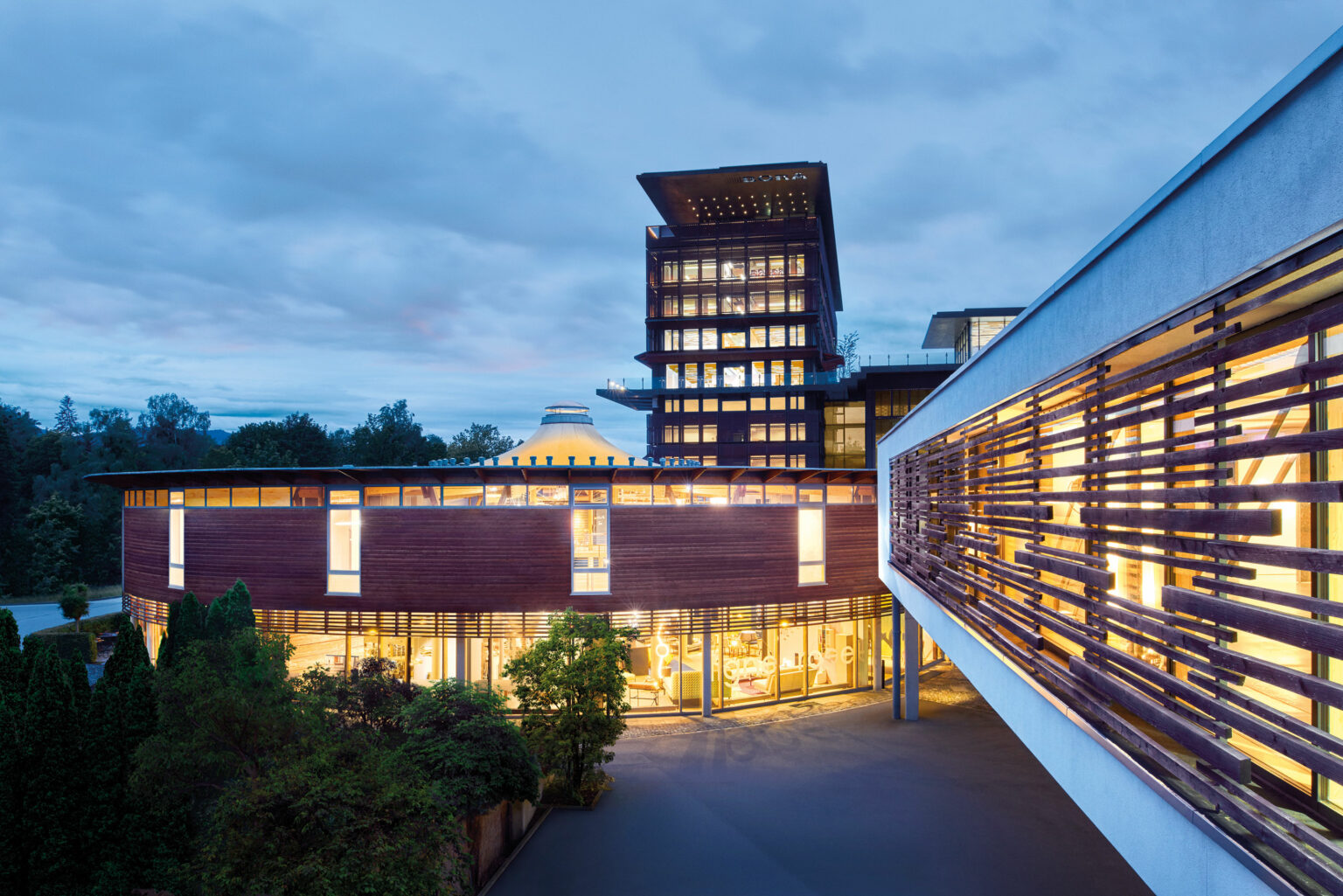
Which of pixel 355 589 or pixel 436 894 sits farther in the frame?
pixel 355 589

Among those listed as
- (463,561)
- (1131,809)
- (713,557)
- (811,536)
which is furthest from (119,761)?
(811,536)

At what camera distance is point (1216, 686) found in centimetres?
319

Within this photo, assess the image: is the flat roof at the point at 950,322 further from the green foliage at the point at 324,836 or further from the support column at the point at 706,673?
the green foliage at the point at 324,836

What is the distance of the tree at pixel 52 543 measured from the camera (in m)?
48.5

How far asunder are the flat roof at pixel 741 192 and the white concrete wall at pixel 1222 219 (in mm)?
45393

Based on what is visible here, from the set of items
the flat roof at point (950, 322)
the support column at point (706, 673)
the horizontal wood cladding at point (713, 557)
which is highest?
the flat roof at point (950, 322)

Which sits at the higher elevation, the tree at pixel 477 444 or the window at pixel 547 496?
the tree at pixel 477 444

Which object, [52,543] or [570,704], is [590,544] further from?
[52,543]

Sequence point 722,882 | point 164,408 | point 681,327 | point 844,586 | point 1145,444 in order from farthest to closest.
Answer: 1. point 164,408
2. point 681,327
3. point 844,586
4. point 722,882
5. point 1145,444

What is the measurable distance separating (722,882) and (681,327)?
43.0 meters

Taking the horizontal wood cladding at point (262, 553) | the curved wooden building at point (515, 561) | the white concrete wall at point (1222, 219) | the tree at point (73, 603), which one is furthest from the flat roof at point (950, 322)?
the tree at point (73, 603)

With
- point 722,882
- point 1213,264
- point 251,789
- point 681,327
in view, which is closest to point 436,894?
point 251,789

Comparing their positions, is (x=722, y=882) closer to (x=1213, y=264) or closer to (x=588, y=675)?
(x=588, y=675)

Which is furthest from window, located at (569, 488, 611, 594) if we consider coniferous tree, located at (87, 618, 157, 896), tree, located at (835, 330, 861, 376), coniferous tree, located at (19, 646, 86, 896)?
tree, located at (835, 330, 861, 376)
